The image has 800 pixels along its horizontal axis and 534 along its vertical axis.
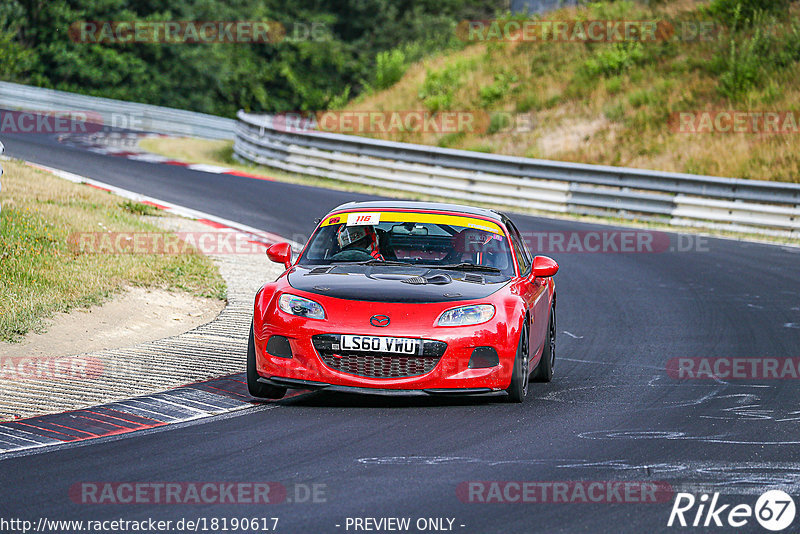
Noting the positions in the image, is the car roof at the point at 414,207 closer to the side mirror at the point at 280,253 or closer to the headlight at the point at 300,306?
the side mirror at the point at 280,253

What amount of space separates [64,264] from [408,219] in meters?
5.33

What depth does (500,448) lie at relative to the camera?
6.95 meters

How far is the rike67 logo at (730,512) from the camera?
5477 millimetres

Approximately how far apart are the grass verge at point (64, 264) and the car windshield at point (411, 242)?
2987mm

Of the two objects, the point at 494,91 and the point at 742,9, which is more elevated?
the point at 742,9

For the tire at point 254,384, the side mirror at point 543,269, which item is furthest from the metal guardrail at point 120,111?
the tire at point 254,384

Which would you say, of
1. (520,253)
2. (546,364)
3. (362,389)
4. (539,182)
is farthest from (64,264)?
(539,182)

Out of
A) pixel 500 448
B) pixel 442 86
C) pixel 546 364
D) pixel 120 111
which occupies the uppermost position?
pixel 442 86

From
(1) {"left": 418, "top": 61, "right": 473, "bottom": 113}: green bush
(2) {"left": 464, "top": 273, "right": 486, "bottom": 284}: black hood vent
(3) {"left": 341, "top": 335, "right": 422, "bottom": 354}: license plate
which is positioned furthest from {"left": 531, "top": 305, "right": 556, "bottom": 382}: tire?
(1) {"left": 418, "top": 61, "right": 473, "bottom": 113}: green bush

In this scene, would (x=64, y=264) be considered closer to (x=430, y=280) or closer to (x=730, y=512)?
(x=430, y=280)

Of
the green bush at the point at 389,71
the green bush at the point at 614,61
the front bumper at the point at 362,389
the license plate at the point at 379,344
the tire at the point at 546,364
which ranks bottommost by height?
the tire at the point at 546,364

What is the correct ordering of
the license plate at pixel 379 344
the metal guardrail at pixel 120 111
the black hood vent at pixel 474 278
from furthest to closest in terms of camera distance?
1. the metal guardrail at pixel 120 111
2. the black hood vent at pixel 474 278
3. the license plate at pixel 379 344

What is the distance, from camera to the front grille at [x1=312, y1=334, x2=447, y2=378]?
25.5 feet

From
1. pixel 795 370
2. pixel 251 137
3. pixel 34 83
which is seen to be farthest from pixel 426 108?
pixel 795 370
